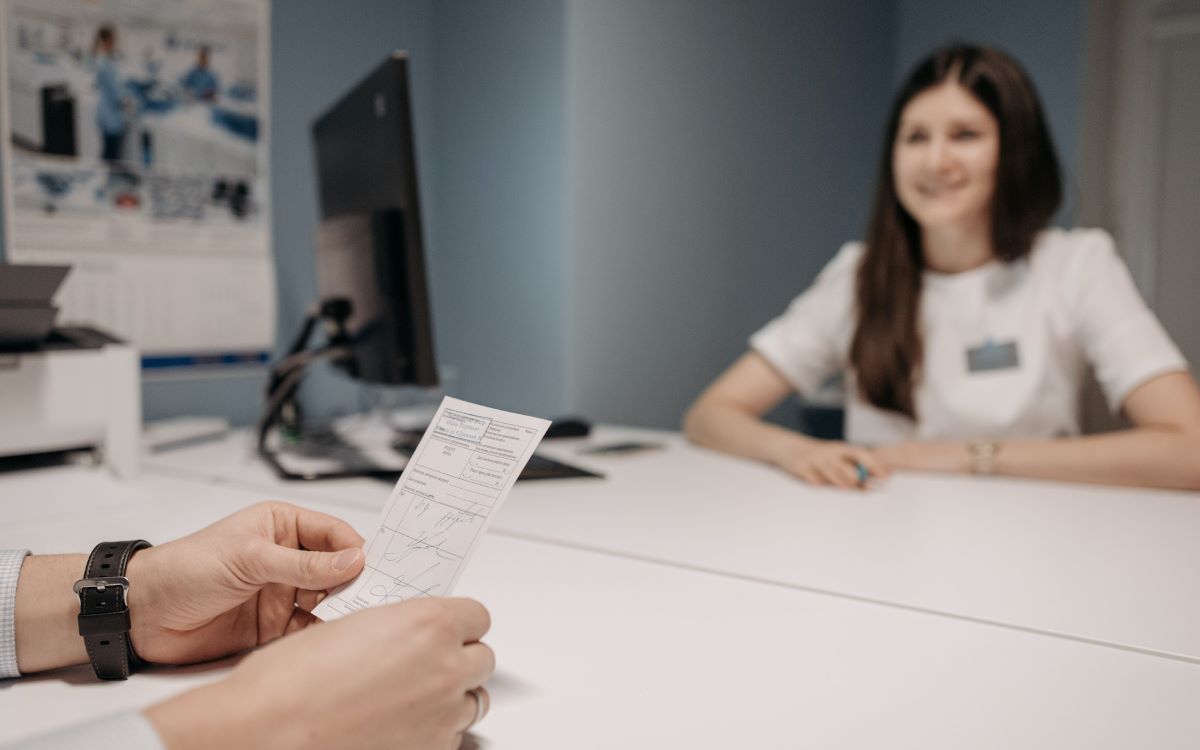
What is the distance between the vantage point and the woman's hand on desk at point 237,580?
572 mm

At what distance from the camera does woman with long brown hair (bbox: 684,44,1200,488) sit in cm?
155

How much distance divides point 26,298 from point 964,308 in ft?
5.35

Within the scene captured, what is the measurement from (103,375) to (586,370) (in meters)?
1.12

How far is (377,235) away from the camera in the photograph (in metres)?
1.25

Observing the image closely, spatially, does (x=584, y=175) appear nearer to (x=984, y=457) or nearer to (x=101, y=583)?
(x=984, y=457)

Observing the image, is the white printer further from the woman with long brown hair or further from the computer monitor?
the woman with long brown hair

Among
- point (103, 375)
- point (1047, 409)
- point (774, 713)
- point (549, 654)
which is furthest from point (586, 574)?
point (1047, 409)

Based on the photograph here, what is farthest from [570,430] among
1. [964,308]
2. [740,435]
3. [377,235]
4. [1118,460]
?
[1118,460]

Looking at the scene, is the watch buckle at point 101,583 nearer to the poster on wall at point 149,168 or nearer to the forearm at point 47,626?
the forearm at point 47,626

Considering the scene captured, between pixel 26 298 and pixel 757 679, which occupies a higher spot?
pixel 26 298

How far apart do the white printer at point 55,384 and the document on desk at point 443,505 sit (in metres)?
0.76

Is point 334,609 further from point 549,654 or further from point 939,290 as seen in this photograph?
point 939,290

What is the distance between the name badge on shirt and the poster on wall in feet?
5.05

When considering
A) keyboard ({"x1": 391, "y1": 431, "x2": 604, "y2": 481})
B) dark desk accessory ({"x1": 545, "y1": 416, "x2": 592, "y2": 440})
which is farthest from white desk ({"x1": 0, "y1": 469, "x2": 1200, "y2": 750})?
dark desk accessory ({"x1": 545, "y1": 416, "x2": 592, "y2": 440})
